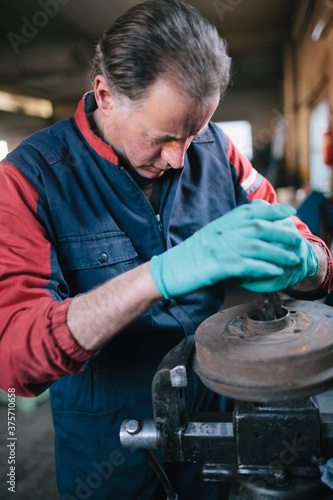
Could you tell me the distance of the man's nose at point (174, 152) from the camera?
3.43ft

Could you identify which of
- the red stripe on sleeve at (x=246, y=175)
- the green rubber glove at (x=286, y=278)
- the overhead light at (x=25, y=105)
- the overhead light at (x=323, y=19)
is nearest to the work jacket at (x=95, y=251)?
the red stripe on sleeve at (x=246, y=175)

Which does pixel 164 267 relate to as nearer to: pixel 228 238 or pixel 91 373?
pixel 228 238

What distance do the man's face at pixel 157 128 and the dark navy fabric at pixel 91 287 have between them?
0.07 m

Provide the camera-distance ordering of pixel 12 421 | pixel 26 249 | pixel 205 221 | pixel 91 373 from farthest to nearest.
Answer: pixel 12 421 < pixel 205 221 < pixel 91 373 < pixel 26 249

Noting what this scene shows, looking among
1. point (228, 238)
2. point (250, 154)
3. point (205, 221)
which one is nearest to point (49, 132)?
point (205, 221)

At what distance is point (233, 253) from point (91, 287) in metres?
0.49

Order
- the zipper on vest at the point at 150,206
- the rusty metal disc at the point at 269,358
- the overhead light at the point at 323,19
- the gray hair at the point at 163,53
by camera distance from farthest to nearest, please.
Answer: the overhead light at the point at 323,19
the zipper on vest at the point at 150,206
the gray hair at the point at 163,53
the rusty metal disc at the point at 269,358

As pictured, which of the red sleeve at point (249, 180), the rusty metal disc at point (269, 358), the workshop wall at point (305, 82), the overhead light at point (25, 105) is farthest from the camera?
the overhead light at point (25, 105)

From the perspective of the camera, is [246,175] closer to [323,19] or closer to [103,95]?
[103,95]

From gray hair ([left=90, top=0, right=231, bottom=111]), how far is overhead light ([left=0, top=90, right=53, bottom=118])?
4625 millimetres

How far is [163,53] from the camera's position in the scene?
917mm

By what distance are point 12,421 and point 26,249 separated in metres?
2.38

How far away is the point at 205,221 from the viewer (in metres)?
1.29

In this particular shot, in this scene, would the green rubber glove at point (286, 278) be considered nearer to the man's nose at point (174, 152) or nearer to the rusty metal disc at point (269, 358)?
the rusty metal disc at point (269, 358)
